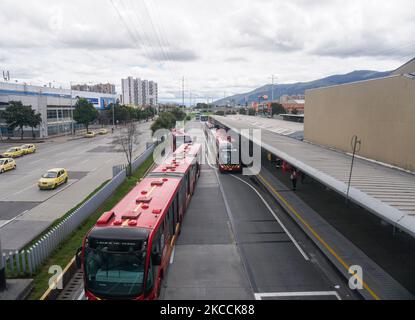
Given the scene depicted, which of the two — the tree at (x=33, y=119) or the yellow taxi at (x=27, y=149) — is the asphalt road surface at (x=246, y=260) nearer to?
the yellow taxi at (x=27, y=149)

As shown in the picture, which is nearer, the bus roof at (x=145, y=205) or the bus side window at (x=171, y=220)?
the bus roof at (x=145, y=205)

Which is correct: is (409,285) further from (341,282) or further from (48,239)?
(48,239)

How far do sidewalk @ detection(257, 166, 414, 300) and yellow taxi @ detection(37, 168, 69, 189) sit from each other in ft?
47.0

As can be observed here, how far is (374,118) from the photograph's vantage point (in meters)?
17.8

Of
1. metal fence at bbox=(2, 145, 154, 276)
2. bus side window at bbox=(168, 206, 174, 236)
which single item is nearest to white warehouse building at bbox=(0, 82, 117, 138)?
metal fence at bbox=(2, 145, 154, 276)

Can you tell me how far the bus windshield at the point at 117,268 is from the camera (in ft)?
27.3

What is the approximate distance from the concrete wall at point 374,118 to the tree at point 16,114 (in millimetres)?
42513

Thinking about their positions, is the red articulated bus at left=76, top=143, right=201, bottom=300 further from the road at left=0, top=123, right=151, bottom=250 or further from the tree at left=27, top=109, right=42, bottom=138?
the tree at left=27, top=109, right=42, bottom=138

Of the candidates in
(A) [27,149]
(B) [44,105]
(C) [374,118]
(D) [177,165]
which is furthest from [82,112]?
(C) [374,118]

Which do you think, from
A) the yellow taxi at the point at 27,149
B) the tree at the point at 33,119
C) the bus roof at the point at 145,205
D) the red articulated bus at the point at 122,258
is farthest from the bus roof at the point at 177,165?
the tree at the point at 33,119

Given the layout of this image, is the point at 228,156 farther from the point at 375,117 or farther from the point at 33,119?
the point at 33,119

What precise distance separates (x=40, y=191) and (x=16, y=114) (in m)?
32.5

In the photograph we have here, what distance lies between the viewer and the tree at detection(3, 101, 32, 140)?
49.8m
